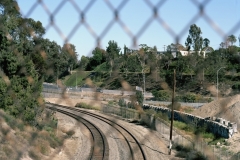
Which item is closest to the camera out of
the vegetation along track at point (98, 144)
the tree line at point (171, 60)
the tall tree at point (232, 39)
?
the tall tree at point (232, 39)

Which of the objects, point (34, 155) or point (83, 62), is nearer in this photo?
point (83, 62)

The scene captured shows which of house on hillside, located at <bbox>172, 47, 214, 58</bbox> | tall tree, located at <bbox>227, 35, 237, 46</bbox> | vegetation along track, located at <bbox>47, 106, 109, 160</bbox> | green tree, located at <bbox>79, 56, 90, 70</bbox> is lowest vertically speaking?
vegetation along track, located at <bbox>47, 106, 109, 160</bbox>

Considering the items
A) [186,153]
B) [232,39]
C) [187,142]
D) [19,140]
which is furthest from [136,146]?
[232,39]

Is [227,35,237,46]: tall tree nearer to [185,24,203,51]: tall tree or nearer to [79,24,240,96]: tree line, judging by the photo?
[79,24,240,96]: tree line

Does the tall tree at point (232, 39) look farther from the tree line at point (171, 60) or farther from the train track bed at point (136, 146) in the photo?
the train track bed at point (136, 146)

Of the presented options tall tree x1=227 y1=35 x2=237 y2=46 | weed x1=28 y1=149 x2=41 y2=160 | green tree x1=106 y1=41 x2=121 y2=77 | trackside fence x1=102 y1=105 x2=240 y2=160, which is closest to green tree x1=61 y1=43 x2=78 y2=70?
green tree x1=106 y1=41 x2=121 y2=77

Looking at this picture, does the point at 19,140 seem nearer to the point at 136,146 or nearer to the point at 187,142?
the point at 187,142

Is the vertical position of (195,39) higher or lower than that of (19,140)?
higher

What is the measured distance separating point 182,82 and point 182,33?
25.0 inches

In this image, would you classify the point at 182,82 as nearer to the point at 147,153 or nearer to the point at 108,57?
the point at 108,57

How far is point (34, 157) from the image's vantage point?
5852 mm

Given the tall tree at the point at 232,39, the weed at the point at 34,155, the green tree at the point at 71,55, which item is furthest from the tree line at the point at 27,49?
the weed at the point at 34,155

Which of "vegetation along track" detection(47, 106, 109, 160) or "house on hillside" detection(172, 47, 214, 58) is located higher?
"house on hillside" detection(172, 47, 214, 58)

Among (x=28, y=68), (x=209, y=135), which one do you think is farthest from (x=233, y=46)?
(x=209, y=135)
